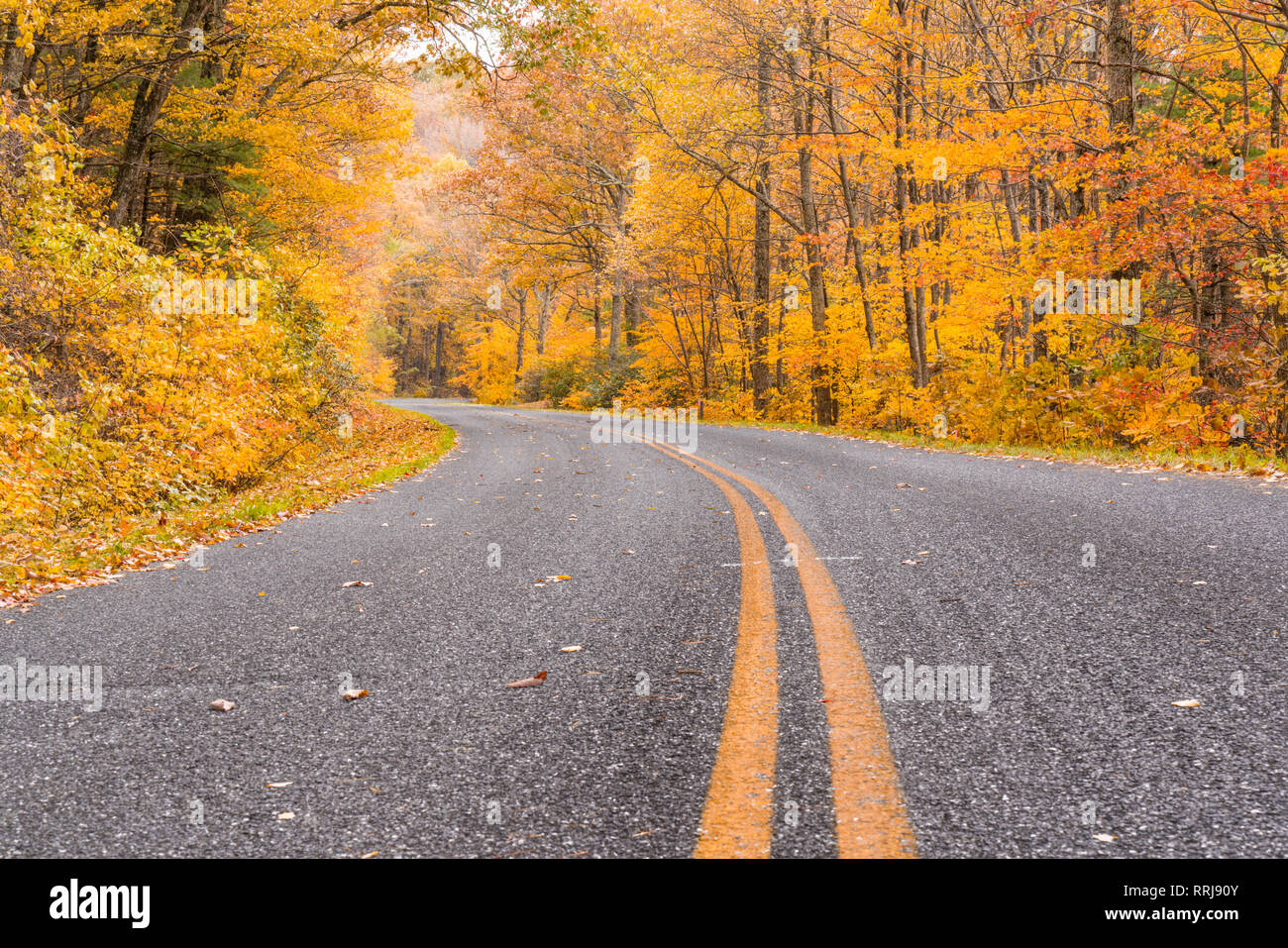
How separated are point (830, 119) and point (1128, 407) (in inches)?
385

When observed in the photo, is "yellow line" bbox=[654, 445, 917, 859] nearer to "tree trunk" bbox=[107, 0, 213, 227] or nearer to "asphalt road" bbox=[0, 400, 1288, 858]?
"asphalt road" bbox=[0, 400, 1288, 858]

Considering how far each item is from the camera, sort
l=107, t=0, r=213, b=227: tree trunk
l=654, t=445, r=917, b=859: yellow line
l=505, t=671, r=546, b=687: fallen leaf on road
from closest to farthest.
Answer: l=654, t=445, r=917, b=859: yellow line → l=505, t=671, r=546, b=687: fallen leaf on road → l=107, t=0, r=213, b=227: tree trunk

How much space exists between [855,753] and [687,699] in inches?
26.4

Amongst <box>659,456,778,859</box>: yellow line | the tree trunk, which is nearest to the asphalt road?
<box>659,456,778,859</box>: yellow line

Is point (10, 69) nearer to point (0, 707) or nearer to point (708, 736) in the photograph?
point (0, 707)

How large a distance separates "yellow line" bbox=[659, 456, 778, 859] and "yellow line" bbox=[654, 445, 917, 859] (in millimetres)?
176

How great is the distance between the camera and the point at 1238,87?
15.0 m

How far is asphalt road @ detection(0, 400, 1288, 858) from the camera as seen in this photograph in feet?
6.61

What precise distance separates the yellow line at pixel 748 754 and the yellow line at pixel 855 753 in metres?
0.18

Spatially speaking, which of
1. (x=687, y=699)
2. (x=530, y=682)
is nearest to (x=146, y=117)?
(x=530, y=682)

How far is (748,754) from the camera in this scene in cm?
239

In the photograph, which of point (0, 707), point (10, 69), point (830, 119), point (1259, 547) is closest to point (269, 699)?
point (0, 707)

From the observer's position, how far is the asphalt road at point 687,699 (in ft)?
6.61
